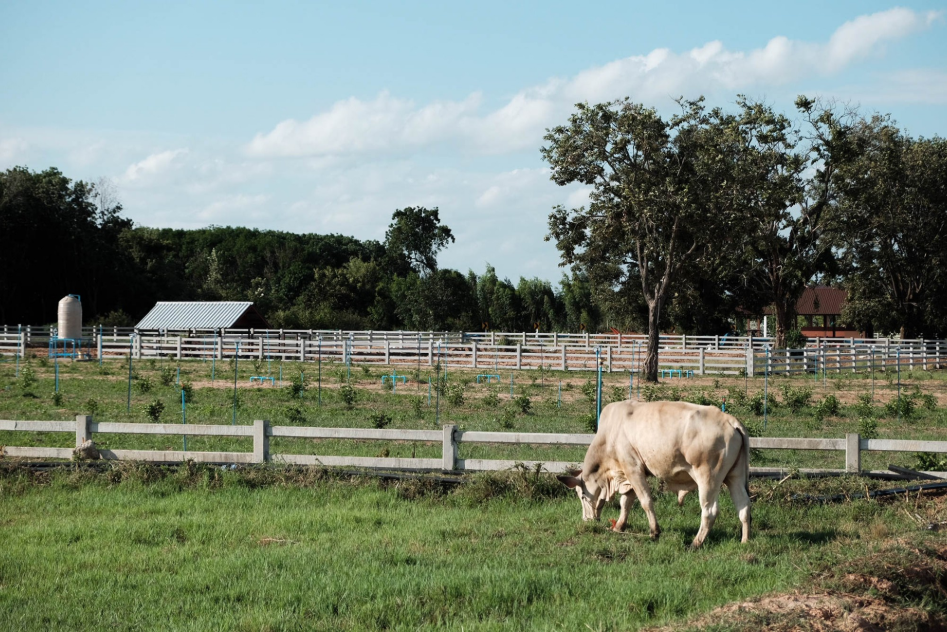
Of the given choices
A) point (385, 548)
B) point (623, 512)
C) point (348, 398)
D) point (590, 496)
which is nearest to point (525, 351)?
point (348, 398)

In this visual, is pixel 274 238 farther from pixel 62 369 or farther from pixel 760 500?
pixel 760 500

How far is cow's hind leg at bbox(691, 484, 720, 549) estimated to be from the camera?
8.69m

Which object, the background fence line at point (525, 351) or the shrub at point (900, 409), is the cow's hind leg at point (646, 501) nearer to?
the shrub at point (900, 409)

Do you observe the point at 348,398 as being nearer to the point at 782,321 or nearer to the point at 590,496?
the point at 590,496

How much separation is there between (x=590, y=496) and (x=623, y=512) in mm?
492

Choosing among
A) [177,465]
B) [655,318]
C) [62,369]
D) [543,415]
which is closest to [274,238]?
[62,369]

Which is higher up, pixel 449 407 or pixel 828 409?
pixel 828 409

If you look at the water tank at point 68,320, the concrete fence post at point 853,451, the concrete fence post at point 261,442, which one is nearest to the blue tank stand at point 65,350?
the water tank at point 68,320

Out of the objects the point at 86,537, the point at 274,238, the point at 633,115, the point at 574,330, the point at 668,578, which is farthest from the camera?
the point at 274,238

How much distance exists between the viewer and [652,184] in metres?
33.7

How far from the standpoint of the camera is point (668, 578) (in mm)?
7566

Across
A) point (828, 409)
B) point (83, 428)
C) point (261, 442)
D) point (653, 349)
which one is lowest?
point (828, 409)

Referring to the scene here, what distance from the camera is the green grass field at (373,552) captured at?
6824 mm

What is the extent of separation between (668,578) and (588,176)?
28495mm
